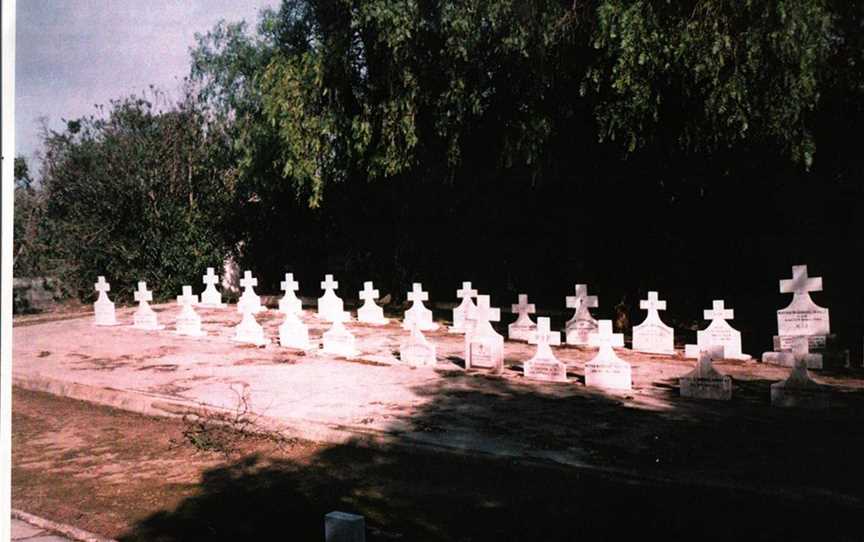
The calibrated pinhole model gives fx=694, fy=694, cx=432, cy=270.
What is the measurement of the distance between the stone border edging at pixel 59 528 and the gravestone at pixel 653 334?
30.0 feet

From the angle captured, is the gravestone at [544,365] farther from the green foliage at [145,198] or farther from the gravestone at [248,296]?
the green foliage at [145,198]

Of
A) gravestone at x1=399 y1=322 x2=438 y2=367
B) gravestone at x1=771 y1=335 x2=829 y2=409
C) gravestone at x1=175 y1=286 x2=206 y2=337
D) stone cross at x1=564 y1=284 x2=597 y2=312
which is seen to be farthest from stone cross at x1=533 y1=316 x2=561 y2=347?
gravestone at x1=175 y1=286 x2=206 y2=337

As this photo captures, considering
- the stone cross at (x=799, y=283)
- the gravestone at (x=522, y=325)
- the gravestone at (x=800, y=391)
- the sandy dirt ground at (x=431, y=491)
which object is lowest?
the sandy dirt ground at (x=431, y=491)

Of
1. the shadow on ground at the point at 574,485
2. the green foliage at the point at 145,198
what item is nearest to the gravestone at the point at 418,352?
the shadow on ground at the point at 574,485

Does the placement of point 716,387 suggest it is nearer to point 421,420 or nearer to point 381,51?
point 421,420

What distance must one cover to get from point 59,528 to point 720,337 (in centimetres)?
940

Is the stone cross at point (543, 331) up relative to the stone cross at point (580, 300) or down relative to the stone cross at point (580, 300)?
down

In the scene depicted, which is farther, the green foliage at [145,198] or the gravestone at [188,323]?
the green foliage at [145,198]

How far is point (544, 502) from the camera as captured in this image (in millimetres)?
5023

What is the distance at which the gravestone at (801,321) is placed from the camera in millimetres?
10094

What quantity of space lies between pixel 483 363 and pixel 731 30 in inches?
230

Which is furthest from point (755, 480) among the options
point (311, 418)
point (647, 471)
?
point (311, 418)

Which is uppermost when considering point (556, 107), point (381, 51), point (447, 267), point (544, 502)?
point (381, 51)

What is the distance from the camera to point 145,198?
21.7 m
